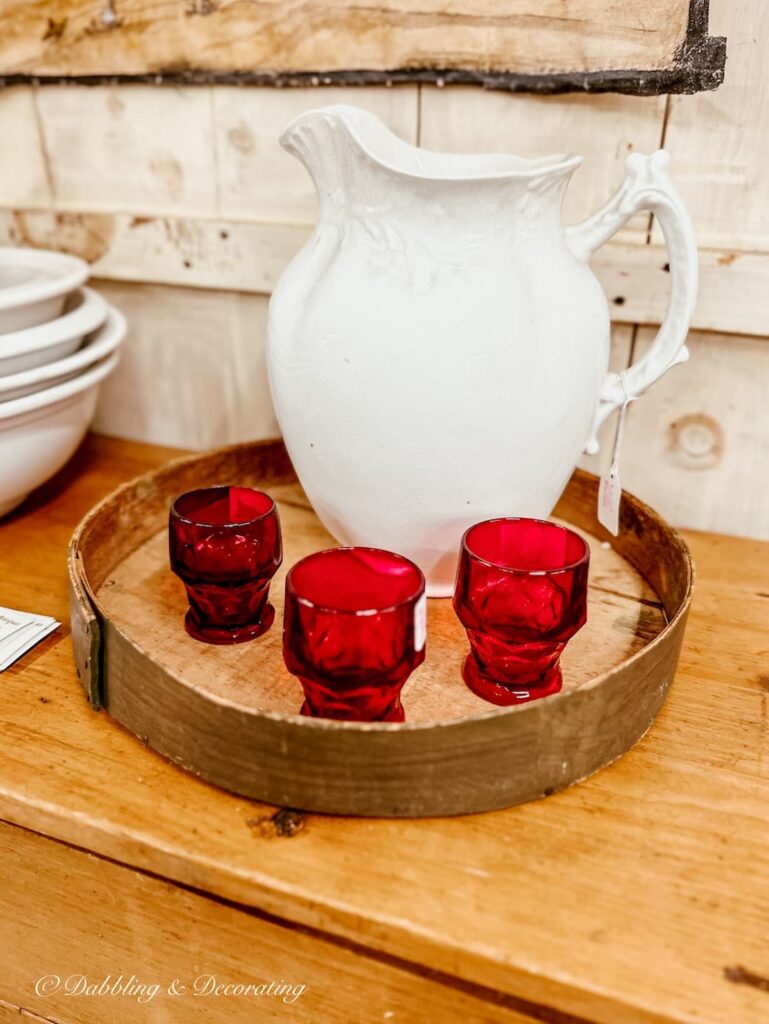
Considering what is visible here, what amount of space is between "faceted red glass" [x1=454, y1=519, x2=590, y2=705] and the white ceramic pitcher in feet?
0.12

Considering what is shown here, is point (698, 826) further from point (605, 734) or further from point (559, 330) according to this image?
point (559, 330)

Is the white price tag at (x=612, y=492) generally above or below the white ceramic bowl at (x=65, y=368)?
below

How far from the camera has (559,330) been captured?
1.78ft

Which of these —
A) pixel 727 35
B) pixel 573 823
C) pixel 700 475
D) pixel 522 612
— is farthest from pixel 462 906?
pixel 727 35

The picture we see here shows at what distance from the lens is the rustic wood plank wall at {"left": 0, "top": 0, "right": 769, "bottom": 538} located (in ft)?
2.31

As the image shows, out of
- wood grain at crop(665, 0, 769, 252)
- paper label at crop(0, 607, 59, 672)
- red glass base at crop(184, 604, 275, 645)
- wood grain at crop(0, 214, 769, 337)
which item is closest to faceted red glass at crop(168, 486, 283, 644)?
red glass base at crop(184, 604, 275, 645)

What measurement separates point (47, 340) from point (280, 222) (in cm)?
26

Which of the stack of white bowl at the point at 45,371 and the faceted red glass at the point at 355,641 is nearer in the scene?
the faceted red glass at the point at 355,641

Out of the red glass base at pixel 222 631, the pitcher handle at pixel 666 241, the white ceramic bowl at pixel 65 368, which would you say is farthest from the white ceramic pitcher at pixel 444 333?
the white ceramic bowl at pixel 65 368

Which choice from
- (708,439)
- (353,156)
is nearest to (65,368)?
(353,156)

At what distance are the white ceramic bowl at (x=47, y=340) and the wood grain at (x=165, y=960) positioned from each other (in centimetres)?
37

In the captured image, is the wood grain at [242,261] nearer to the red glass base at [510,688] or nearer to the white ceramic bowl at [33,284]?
the white ceramic bowl at [33,284]

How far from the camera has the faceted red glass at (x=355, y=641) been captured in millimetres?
459

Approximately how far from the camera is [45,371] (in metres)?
0.70
